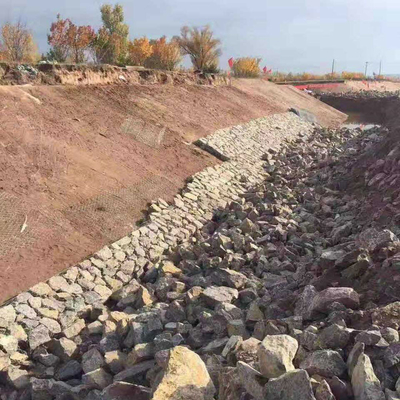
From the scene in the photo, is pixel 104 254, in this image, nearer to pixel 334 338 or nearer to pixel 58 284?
pixel 58 284

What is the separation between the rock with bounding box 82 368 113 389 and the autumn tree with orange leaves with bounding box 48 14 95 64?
20971 millimetres

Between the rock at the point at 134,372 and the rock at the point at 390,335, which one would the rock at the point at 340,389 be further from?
the rock at the point at 134,372

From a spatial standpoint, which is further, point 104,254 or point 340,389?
point 104,254

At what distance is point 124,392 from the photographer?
3918mm

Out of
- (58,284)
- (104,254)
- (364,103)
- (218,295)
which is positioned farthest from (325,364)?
(364,103)

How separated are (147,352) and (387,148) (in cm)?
961

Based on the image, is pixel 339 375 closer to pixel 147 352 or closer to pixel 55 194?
pixel 147 352

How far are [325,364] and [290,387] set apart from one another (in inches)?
21.0

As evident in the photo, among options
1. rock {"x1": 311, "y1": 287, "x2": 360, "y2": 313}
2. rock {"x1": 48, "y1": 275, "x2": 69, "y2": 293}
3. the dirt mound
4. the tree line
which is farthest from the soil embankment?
rock {"x1": 48, "y1": 275, "x2": 69, "y2": 293}

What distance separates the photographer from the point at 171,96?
17.4 meters

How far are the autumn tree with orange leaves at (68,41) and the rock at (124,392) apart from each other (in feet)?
70.4

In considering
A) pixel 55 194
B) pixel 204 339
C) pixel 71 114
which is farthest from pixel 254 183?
pixel 204 339

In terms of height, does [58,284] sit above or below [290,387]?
below

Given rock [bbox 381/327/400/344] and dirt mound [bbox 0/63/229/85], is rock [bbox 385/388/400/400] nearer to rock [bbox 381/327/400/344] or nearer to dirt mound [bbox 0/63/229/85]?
rock [bbox 381/327/400/344]
